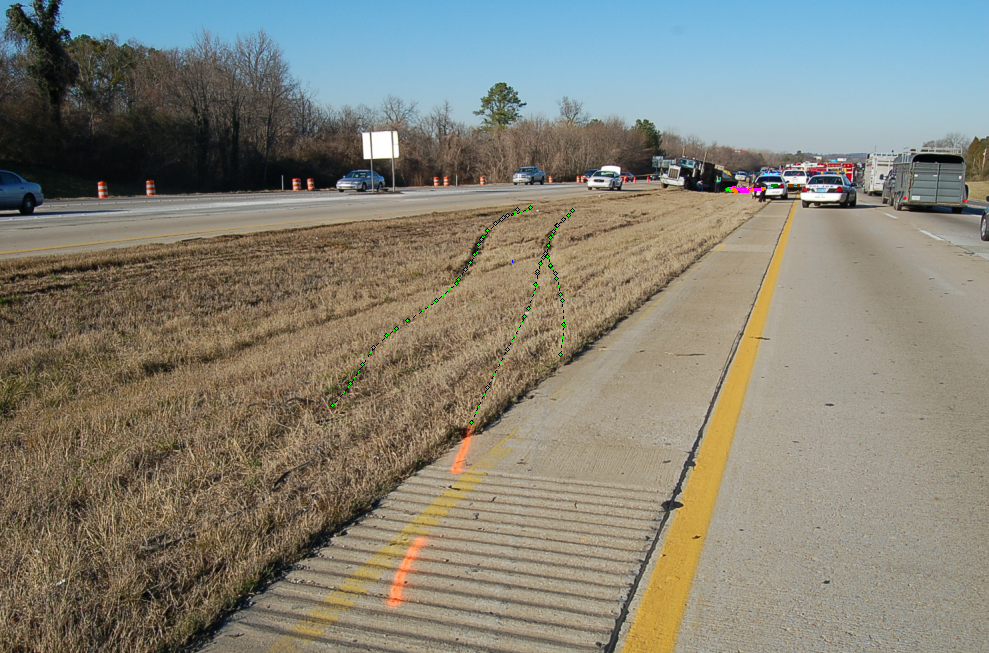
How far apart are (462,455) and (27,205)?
26089mm

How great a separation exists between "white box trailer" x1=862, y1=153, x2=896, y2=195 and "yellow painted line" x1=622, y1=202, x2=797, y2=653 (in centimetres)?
5492

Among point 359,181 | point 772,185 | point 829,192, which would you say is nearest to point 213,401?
point 829,192

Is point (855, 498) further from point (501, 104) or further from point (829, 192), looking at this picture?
point (501, 104)

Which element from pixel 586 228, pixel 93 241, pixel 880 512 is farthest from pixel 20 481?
pixel 586 228

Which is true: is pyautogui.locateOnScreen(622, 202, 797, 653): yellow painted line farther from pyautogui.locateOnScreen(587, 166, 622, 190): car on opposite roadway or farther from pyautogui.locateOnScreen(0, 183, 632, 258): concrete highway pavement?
pyautogui.locateOnScreen(587, 166, 622, 190): car on opposite roadway

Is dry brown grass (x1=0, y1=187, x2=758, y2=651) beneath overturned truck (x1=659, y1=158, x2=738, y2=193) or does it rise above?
beneath

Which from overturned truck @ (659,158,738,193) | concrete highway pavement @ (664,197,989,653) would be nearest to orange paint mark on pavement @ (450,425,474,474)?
concrete highway pavement @ (664,197,989,653)

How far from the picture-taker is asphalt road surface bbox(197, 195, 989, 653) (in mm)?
3340

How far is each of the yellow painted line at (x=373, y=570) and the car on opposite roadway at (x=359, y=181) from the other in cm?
4587

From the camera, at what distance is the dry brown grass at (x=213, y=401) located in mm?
3652

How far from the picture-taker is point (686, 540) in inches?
161

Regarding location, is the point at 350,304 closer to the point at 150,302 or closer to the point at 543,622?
the point at 150,302

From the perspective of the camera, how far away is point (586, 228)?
23.9 metres

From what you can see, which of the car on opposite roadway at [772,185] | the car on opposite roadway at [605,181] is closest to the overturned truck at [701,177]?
the car on opposite roadway at [605,181]
